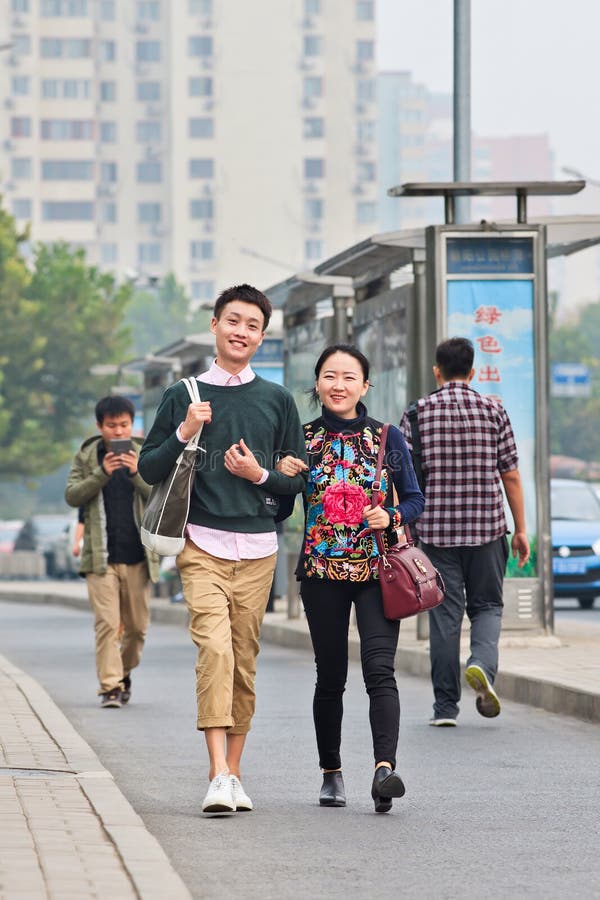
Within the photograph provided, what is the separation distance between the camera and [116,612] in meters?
12.4

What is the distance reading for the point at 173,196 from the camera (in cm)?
14300

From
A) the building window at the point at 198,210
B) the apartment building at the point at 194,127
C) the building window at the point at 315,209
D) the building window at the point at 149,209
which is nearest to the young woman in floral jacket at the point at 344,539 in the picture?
the apartment building at the point at 194,127

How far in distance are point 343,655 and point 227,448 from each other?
93 centimetres

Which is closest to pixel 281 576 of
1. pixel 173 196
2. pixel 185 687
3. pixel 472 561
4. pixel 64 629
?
pixel 64 629

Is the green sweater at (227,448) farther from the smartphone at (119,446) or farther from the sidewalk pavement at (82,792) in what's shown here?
the smartphone at (119,446)

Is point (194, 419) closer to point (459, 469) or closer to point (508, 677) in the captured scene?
point (459, 469)

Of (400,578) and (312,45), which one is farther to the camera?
(312,45)

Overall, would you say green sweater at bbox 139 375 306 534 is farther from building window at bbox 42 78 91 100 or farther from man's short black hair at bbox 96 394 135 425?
building window at bbox 42 78 91 100

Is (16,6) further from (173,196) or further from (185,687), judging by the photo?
(185,687)

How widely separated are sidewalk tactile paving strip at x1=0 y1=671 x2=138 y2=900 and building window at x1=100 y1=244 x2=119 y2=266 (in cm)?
13900

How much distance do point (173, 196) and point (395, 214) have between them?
166 feet

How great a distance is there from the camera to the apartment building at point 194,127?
466ft

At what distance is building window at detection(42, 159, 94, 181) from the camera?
143000 millimetres

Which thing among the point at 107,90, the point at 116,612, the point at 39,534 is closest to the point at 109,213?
the point at 107,90
